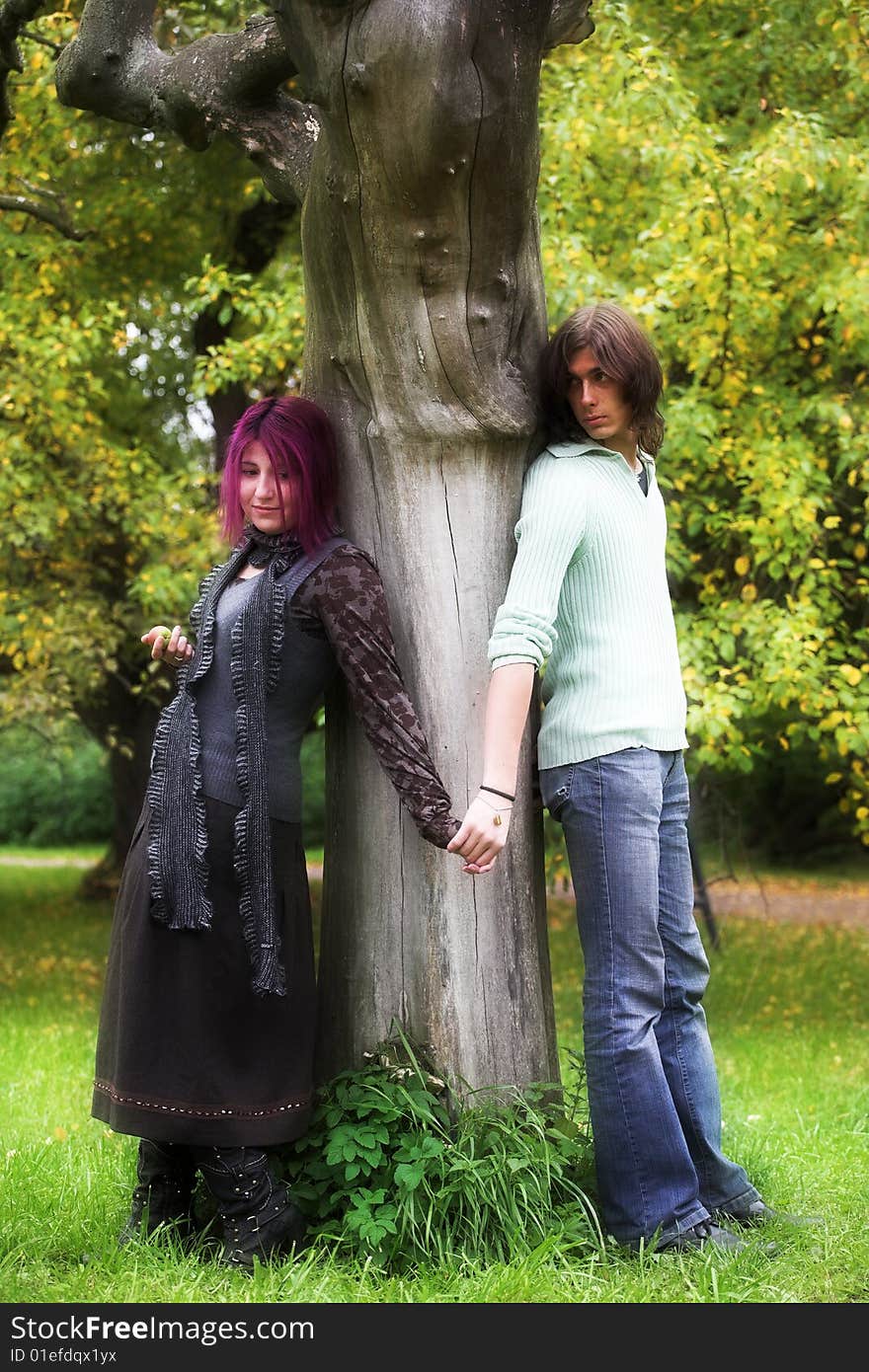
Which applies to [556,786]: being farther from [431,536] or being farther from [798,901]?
[798,901]

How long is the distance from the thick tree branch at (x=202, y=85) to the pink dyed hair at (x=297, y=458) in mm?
828

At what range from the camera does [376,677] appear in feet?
10.7

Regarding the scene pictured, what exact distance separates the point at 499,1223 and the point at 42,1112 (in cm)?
302

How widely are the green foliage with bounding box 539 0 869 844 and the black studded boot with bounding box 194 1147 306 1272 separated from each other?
12.6 feet

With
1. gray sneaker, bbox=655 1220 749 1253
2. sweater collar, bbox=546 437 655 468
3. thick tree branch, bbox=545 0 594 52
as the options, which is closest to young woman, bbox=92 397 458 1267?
sweater collar, bbox=546 437 655 468

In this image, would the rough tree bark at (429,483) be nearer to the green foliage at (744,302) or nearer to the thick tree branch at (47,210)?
the green foliage at (744,302)

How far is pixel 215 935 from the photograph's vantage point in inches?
128

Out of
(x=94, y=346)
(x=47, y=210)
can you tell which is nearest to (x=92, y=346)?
(x=94, y=346)

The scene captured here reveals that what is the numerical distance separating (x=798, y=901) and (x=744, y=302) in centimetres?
1184

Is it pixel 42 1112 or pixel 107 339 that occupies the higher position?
pixel 107 339

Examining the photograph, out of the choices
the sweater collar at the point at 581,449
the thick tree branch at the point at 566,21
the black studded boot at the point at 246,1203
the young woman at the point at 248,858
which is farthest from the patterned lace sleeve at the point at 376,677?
the thick tree branch at the point at 566,21

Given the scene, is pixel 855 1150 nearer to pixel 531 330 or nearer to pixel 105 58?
pixel 531 330

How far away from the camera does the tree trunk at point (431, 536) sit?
3.30 metres

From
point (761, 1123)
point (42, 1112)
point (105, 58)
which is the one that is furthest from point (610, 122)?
point (42, 1112)
